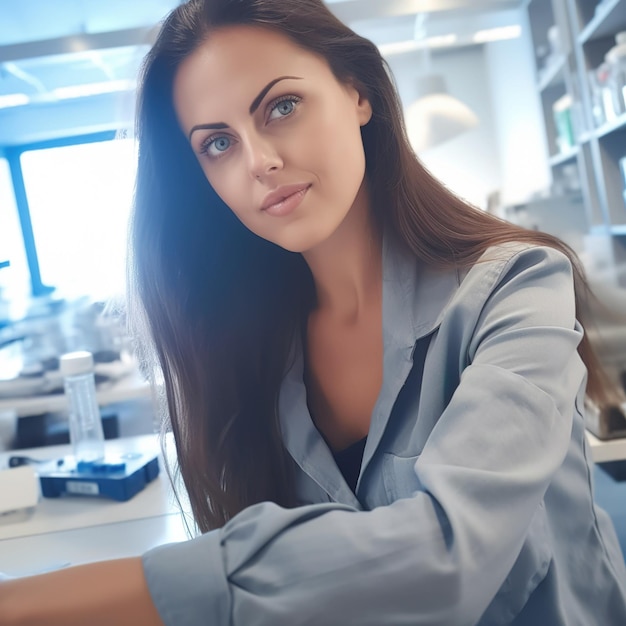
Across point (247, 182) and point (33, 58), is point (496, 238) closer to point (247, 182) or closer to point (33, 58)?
point (247, 182)

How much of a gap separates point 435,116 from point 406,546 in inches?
58.5

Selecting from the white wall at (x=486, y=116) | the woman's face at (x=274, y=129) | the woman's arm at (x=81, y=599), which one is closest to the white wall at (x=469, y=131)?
the white wall at (x=486, y=116)

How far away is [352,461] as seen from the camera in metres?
0.78

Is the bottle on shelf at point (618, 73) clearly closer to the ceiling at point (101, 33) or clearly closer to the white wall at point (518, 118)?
the white wall at point (518, 118)

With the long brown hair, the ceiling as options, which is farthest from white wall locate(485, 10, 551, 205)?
the long brown hair

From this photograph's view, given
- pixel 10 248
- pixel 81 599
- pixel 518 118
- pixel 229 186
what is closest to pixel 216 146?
pixel 229 186

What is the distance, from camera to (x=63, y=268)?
1608 mm

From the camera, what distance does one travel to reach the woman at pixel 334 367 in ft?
1.25

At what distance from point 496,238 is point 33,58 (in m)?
1.58

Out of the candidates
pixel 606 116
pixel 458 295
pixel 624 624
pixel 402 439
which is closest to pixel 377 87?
pixel 458 295

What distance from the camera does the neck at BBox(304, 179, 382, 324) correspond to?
83 cm

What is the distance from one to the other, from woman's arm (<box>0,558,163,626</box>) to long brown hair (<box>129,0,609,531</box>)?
0.43m

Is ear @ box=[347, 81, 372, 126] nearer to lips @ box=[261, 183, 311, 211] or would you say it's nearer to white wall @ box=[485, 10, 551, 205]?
lips @ box=[261, 183, 311, 211]

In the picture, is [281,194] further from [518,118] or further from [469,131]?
[518,118]
